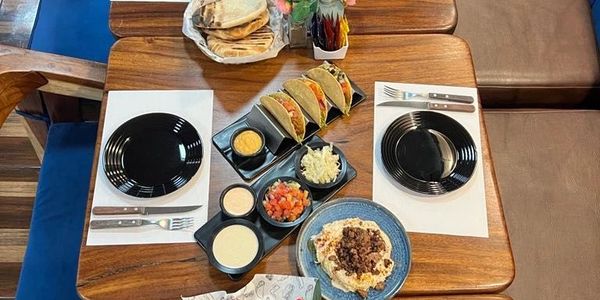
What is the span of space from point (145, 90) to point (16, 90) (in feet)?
1.18

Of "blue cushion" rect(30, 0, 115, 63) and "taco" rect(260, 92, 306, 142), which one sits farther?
"blue cushion" rect(30, 0, 115, 63)

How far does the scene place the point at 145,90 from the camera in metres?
1.37

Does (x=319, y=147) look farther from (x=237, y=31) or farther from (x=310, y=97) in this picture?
(x=237, y=31)

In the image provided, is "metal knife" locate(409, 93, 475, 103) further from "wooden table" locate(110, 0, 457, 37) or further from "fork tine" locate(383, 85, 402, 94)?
"wooden table" locate(110, 0, 457, 37)

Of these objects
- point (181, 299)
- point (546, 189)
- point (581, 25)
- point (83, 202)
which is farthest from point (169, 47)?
point (581, 25)

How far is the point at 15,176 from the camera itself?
2266 millimetres

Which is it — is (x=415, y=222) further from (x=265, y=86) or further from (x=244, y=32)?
(x=244, y=32)

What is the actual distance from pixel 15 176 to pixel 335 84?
1.59 meters

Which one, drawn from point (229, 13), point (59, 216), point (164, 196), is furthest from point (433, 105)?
point (59, 216)

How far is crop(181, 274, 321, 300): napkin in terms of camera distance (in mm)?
1090

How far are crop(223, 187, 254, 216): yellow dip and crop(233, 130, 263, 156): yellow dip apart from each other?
3.8 inches

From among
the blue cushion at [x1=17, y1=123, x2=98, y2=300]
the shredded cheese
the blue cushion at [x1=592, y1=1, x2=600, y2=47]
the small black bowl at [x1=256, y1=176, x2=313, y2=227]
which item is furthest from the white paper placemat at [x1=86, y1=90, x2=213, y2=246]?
the blue cushion at [x1=592, y1=1, x2=600, y2=47]

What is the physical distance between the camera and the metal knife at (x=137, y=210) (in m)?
1.19

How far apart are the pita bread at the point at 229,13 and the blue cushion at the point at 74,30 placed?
23.6 inches
